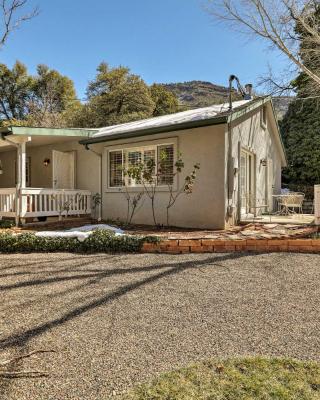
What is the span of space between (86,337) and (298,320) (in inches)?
89.3

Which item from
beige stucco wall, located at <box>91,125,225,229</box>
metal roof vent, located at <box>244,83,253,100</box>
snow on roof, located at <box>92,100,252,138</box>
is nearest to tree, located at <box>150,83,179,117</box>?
metal roof vent, located at <box>244,83,253,100</box>

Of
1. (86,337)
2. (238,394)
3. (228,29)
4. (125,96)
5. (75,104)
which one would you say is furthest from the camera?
(75,104)

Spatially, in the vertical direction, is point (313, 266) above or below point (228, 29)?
below

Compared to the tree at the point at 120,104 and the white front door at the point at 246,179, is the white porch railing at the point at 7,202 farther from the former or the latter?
the tree at the point at 120,104

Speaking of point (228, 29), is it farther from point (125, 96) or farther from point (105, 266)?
point (125, 96)

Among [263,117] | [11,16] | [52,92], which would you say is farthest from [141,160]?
[52,92]

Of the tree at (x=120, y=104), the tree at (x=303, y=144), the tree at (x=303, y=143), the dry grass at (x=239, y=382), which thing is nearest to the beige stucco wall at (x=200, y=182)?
the dry grass at (x=239, y=382)

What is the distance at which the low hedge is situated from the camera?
6.89 metres

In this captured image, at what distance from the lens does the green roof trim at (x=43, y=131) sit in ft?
30.7

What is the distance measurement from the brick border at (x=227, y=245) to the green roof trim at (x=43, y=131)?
18.1 feet

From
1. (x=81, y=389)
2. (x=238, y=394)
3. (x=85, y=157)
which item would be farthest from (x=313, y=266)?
(x=85, y=157)

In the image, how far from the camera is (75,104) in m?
35.2

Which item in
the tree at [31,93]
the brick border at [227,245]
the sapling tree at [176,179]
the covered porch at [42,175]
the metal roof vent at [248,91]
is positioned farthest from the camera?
the tree at [31,93]

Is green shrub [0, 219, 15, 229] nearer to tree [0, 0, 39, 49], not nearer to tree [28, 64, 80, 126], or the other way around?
tree [0, 0, 39, 49]
